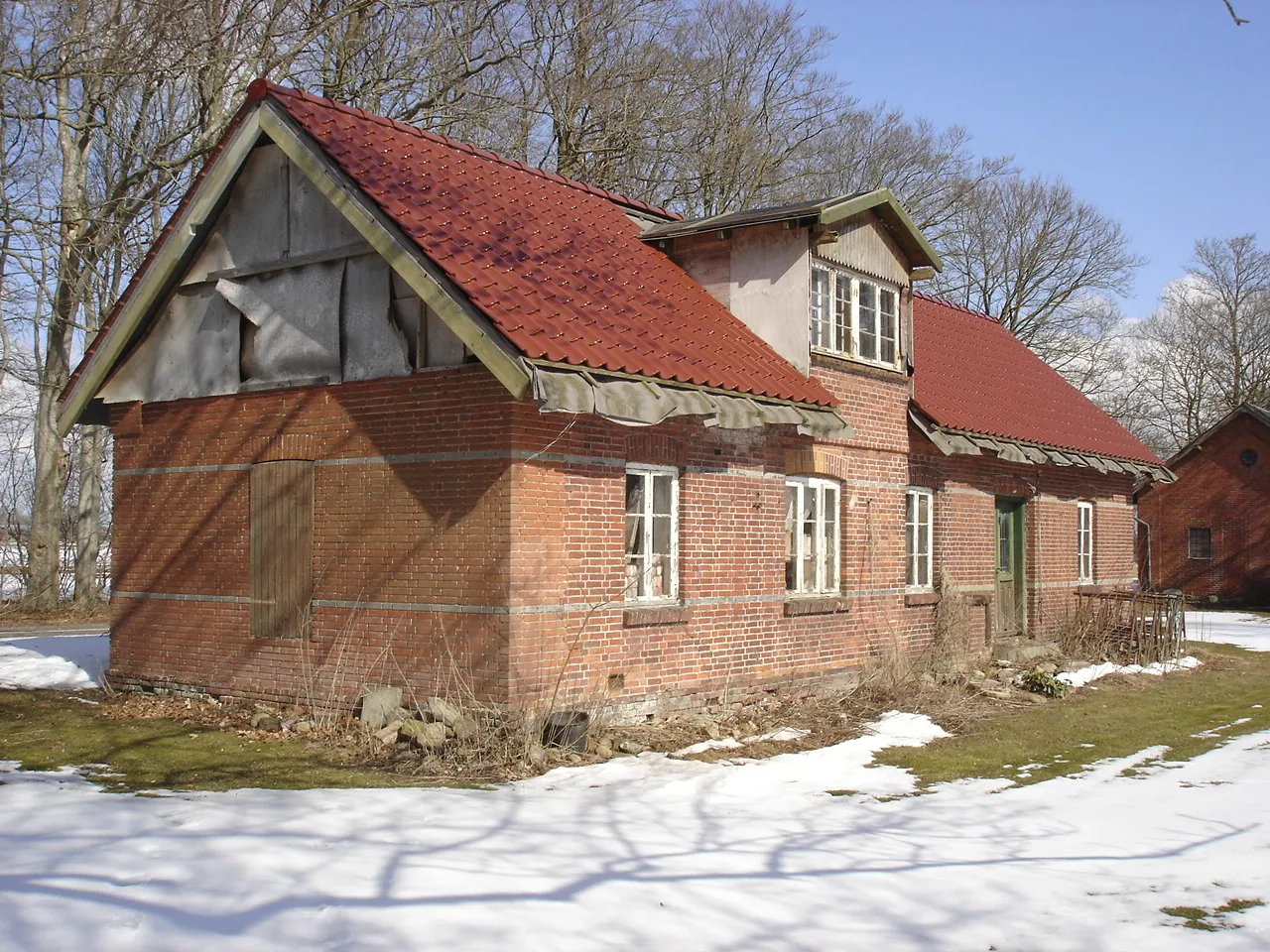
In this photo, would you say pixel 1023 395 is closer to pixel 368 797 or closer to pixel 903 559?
pixel 903 559

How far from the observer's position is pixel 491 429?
34.2 ft

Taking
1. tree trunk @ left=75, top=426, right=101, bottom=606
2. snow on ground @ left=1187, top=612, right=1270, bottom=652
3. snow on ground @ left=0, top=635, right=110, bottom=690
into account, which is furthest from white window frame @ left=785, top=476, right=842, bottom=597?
tree trunk @ left=75, top=426, right=101, bottom=606

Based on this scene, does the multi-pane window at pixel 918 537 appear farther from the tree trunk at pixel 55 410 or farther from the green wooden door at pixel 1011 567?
the tree trunk at pixel 55 410

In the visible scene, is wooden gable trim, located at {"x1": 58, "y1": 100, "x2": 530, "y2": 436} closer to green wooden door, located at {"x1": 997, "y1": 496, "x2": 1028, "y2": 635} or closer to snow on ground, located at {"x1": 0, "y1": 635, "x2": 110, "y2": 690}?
snow on ground, located at {"x1": 0, "y1": 635, "x2": 110, "y2": 690}

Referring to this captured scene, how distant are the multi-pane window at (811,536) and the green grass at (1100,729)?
2.63 metres

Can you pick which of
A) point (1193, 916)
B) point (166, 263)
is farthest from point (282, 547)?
point (1193, 916)

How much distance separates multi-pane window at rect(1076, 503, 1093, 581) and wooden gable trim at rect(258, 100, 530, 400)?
15.1m

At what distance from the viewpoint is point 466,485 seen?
10578 millimetres

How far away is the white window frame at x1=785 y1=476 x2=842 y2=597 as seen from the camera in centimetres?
1399

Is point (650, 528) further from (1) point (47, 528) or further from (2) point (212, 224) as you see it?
(1) point (47, 528)

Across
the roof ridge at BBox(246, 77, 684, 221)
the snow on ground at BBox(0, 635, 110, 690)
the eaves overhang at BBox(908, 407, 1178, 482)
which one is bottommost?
the snow on ground at BBox(0, 635, 110, 690)

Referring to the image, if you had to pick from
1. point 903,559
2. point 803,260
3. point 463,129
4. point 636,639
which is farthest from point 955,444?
point 463,129

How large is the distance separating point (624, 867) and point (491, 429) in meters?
4.78

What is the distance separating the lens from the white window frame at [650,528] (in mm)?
11598
